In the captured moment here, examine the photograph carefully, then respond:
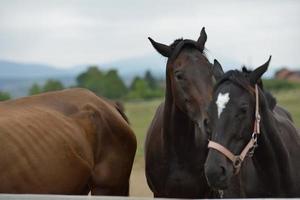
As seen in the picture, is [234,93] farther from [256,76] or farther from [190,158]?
[190,158]

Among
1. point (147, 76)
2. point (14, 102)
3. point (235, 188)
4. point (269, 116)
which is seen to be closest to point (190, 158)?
point (235, 188)

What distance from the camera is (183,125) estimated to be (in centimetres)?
627

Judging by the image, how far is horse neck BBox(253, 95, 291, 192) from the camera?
527 cm

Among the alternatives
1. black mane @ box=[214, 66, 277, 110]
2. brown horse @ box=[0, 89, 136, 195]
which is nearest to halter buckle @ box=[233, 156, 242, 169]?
black mane @ box=[214, 66, 277, 110]

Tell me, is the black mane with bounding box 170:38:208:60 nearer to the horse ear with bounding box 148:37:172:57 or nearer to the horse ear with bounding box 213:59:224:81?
the horse ear with bounding box 148:37:172:57

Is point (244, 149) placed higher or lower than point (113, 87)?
higher

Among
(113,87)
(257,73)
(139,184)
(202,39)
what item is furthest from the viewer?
(113,87)

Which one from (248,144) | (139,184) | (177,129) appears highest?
(248,144)

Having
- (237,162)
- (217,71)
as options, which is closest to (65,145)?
(217,71)

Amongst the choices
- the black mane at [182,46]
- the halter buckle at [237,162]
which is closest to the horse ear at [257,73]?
the halter buckle at [237,162]

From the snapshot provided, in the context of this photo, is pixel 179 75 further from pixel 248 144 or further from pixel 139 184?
pixel 139 184

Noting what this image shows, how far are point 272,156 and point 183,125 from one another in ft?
3.95

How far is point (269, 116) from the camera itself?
5273 millimetres

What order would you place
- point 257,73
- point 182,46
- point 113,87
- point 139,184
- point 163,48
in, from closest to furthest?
point 257,73, point 182,46, point 163,48, point 139,184, point 113,87
